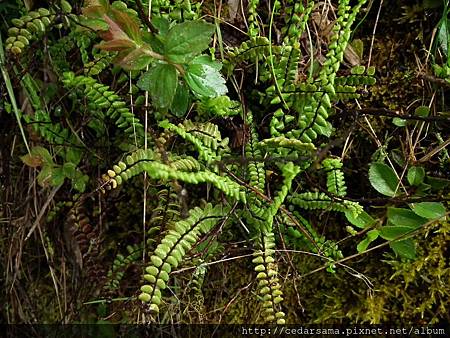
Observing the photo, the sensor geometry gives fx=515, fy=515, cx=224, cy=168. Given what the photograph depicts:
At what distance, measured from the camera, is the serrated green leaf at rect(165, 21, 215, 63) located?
128 centimetres

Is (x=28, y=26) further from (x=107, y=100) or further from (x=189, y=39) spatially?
(x=189, y=39)

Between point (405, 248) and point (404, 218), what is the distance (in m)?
0.09

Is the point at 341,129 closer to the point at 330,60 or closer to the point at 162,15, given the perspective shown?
the point at 330,60

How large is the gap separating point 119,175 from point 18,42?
0.50 m

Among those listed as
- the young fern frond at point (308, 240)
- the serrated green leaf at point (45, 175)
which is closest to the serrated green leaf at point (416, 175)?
the young fern frond at point (308, 240)

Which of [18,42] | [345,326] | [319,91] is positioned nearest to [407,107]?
[319,91]

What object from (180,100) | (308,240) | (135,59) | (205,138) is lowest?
(308,240)

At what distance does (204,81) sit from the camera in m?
Result: 1.36

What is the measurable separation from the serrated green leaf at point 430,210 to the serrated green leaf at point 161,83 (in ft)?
2.46

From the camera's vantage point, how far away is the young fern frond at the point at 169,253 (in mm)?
1289

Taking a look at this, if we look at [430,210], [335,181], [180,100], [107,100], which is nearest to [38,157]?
[107,100]

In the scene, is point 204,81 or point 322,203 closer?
point 204,81

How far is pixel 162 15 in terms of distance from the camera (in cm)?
145

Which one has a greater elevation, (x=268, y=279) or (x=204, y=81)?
(x=204, y=81)
